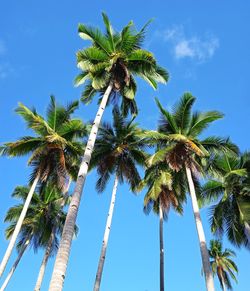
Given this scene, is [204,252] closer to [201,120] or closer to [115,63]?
[201,120]

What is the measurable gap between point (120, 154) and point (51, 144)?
520 centimetres

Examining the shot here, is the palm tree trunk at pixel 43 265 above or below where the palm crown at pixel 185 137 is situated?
below

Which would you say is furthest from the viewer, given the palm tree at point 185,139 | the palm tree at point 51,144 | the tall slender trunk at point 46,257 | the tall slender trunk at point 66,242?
the tall slender trunk at point 46,257

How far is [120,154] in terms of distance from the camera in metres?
25.6

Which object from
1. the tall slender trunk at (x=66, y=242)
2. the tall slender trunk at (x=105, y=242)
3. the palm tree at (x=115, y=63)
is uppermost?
the palm tree at (x=115, y=63)

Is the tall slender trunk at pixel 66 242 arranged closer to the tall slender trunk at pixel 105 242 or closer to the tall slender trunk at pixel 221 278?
the tall slender trunk at pixel 105 242

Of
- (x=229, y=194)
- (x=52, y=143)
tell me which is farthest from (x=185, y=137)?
(x=52, y=143)

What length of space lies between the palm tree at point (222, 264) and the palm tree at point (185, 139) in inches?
774

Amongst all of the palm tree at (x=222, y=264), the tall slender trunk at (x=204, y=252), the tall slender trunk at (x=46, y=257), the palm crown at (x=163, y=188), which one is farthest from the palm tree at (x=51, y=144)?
the palm tree at (x=222, y=264)

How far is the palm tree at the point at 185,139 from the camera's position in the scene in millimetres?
20859

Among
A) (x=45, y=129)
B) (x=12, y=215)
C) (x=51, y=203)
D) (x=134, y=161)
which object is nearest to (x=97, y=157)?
(x=134, y=161)

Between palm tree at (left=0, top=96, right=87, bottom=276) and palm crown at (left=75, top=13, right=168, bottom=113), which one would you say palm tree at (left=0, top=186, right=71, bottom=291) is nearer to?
palm tree at (left=0, top=96, right=87, bottom=276)

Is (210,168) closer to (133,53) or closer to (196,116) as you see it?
(196,116)

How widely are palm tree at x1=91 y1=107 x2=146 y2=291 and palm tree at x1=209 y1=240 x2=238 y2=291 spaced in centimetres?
1768
